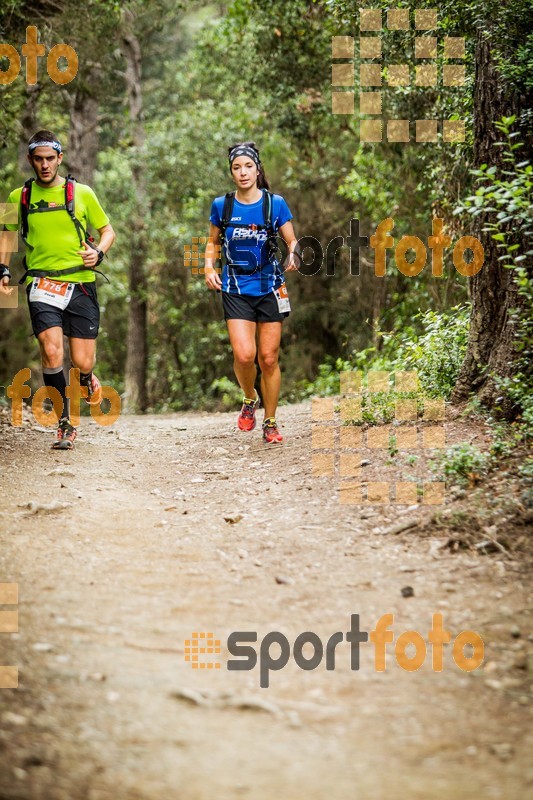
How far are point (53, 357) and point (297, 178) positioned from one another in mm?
10301

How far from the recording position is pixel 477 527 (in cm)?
467

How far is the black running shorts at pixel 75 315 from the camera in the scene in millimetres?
7062

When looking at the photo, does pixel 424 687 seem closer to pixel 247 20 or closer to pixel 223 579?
pixel 223 579

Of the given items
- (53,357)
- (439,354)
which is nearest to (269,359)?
(439,354)

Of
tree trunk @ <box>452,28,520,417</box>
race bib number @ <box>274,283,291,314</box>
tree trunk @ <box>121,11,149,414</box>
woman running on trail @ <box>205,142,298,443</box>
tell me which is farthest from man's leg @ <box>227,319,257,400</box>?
tree trunk @ <box>121,11,149,414</box>

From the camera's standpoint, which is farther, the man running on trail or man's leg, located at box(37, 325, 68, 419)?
man's leg, located at box(37, 325, 68, 419)

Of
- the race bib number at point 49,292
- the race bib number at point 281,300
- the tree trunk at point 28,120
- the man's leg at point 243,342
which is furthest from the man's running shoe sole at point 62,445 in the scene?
the tree trunk at point 28,120

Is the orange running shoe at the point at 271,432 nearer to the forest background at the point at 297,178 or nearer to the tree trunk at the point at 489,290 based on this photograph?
the forest background at the point at 297,178

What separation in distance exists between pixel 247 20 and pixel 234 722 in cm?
1265

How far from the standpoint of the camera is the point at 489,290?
6348 mm

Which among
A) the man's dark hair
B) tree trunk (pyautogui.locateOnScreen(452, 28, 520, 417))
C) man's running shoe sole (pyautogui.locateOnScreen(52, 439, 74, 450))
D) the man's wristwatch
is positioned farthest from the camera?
man's running shoe sole (pyautogui.locateOnScreen(52, 439, 74, 450))

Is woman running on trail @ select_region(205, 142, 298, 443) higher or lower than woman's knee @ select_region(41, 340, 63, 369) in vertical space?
higher

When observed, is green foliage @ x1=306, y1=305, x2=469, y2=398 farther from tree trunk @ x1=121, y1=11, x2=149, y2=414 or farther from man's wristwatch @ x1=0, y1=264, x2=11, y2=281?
tree trunk @ x1=121, y1=11, x2=149, y2=414

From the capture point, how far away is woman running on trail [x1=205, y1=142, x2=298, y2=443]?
23.0 ft
